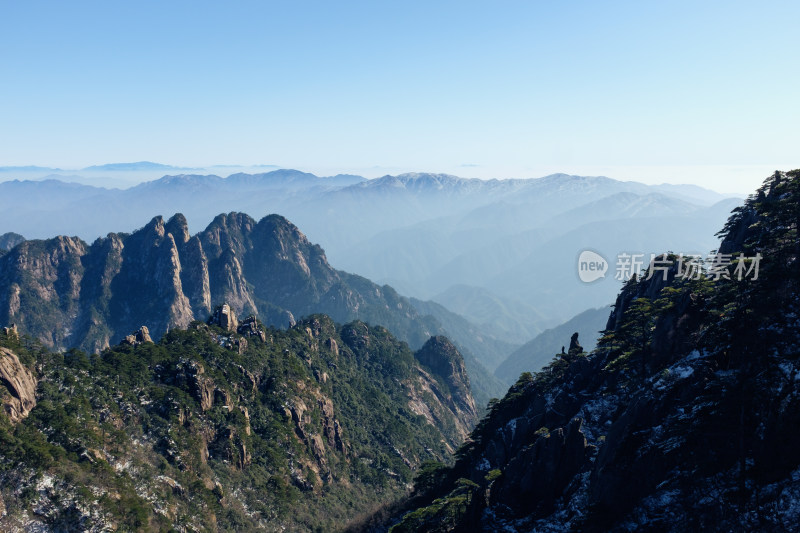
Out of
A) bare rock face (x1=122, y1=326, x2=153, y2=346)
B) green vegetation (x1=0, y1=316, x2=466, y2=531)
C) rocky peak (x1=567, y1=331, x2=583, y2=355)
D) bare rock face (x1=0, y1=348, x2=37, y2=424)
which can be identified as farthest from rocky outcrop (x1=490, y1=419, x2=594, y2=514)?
bare rock face (x1=122, y1=326, x2=153, y2=346)

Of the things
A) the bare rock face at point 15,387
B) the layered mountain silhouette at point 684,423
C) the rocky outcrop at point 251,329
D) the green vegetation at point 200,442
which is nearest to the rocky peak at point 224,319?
the rocky outcrop at point 251,329

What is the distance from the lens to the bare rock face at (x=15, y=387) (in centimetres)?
7050

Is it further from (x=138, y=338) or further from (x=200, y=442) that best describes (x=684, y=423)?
(x=138, y=338)

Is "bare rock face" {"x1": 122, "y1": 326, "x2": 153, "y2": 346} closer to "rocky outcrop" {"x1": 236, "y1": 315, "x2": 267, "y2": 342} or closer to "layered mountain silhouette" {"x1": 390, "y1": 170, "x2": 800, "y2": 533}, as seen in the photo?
"rocky outcrop" {"x1": 236, "y1": 315, "x2": 267, "y2": 342}

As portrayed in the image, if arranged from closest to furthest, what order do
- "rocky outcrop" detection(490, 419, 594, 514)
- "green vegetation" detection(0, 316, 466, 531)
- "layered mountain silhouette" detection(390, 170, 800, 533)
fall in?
"layered mountain silhouette" detection(390, 170, 800, 533), "rocky outcrop" detection(490, 419, 594, 514), "green vegetation" detection(0, 316, 466, 531)

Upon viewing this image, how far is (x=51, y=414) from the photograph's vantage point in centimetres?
7344

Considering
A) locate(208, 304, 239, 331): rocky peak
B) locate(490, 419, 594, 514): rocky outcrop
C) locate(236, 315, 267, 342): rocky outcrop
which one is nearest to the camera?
locate(490, 419, 594, 514): rocky outcrop

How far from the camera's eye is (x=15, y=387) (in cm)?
7312

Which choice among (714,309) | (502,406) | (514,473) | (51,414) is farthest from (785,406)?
(51,414)

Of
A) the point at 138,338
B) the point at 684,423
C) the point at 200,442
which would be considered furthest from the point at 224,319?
the point at 684,423

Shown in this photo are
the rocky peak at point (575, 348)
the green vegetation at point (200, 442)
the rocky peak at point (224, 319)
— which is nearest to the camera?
the green vegetation at point (200, 442)

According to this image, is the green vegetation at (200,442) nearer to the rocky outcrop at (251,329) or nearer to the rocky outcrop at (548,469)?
the rocky outcrop at (251,329)

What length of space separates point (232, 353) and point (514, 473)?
8599cm

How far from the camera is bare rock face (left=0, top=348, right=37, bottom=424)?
231ft
